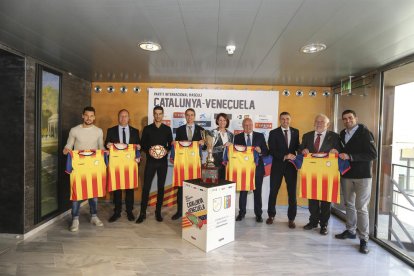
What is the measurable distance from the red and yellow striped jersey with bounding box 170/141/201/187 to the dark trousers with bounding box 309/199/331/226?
6.04 ft

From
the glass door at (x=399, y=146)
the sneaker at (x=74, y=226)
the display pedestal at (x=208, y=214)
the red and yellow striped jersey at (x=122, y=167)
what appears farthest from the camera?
the glass door at (x=399, y=146)

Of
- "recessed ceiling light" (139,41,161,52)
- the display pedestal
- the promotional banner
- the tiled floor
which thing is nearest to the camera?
the tiled floor

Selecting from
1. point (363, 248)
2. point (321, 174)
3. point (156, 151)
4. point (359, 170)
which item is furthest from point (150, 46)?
point (363, 248)

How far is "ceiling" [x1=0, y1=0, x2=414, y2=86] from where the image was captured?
1986 mm

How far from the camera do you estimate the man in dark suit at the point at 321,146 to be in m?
3.64

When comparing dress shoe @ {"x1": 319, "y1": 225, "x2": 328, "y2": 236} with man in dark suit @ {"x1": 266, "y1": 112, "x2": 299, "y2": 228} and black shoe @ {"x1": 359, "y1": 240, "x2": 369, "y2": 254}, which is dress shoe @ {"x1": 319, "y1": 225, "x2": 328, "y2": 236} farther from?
black shoe @ {"x1": 359, "y1": 240, "x2": 369, "y2": 254}

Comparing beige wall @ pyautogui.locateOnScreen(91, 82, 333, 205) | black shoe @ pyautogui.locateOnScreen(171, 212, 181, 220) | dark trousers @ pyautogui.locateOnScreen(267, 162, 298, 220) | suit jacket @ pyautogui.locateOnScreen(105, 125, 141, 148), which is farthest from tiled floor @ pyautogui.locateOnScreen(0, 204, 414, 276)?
beige wall @ pyautogui.locateOnScreen(91, 82, 333, 205)

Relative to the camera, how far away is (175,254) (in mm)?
3059

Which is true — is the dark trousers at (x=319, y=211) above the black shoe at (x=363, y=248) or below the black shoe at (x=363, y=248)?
above

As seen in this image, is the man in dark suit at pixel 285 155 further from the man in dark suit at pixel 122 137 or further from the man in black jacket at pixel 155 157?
the man in dark suit at pixel 122 137

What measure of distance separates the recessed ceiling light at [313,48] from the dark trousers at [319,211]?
2.13 meters

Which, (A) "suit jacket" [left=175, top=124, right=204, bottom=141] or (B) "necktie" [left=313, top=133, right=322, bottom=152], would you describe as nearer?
(B) "necktie" [left=313, top=133, right=322, bottom=152]

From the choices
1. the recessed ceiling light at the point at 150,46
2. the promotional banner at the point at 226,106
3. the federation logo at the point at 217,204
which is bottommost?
the federation logo at the point at 217,204

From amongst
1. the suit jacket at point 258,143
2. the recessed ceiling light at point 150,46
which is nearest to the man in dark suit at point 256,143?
the suit jacket at point 258,143
